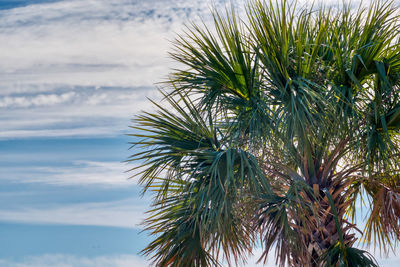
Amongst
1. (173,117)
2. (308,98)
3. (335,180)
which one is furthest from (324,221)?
(173,117)

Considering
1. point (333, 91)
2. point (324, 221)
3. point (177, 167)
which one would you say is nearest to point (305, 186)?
point (324, 221)

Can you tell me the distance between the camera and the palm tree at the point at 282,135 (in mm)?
4797

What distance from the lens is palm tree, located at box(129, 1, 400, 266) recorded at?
4.80 m

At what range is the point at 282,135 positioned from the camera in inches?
188

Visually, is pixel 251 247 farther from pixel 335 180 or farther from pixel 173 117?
pixel 173 117

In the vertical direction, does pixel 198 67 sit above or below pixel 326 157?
above

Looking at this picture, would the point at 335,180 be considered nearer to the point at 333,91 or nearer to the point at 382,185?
the point at 382,185

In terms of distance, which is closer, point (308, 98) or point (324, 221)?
point (308, 98)

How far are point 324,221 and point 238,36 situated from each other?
222cm

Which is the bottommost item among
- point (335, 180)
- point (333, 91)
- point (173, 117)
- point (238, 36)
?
point (335, 180)

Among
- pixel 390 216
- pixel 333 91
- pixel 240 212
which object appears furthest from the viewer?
pixel 390 216

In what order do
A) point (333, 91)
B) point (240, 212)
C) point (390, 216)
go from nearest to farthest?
point (333, 91) → point (240, 212) → point (390, 216)

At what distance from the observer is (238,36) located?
17.0 feet

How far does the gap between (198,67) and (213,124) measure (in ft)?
2.32
